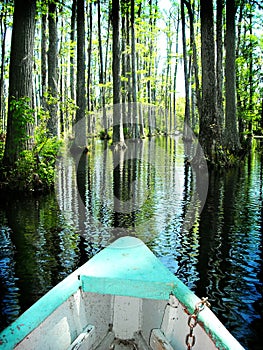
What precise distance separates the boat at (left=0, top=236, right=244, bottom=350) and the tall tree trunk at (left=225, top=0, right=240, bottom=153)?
1432 cm

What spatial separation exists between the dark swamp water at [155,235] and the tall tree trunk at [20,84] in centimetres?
130

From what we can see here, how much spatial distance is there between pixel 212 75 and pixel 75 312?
12.7m

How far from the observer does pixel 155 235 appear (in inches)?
253

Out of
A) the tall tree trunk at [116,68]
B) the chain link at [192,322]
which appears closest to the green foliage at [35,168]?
the chain link at [192,322]

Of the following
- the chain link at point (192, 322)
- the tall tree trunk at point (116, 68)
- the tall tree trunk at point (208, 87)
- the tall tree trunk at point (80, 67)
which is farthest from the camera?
the tall tree trunk at point (116, 68)

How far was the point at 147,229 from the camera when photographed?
6.77 m

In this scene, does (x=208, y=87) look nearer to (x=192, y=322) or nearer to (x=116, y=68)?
(x=116, y=68)

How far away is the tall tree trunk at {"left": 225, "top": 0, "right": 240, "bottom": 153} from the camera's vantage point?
658 inches

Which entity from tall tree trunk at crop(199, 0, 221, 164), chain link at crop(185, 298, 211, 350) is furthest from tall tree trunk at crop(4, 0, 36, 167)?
chain link at crop(185, 298, 211, 350)

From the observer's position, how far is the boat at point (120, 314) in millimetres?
2385

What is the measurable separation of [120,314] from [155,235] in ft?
11.5

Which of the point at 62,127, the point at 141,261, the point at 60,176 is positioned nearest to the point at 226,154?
the point at 60,176

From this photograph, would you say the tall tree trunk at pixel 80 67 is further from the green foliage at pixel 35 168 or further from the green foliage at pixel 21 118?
the green foliage at pixel 21 118

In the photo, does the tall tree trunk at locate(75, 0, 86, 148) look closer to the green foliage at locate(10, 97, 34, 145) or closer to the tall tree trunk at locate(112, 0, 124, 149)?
the tall tree trunk at locate(112, 0, 124, 149)
